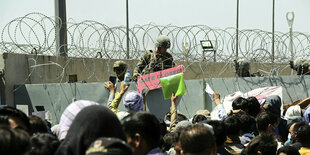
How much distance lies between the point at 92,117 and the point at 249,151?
6.26 ft

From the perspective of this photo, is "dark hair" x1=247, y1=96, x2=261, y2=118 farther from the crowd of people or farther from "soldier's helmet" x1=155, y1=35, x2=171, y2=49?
"soldier's helmet" x1=155, y1=35, x2=171, y2=49

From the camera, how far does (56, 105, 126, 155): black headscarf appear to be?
2568 millimetres

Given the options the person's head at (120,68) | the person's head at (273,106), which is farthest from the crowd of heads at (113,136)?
the person's head at (120,68)

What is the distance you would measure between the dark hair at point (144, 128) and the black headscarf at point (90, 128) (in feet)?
1.41

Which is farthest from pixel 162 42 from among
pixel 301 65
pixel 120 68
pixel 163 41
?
pixel 301 65

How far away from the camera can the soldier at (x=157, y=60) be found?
6883mm

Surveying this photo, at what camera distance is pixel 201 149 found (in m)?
3.07

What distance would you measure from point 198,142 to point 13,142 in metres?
1.17

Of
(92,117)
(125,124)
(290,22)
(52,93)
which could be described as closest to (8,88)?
(52,93)

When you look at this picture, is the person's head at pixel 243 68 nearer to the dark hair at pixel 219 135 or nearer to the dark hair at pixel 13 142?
the dark hair at pixel 219 135

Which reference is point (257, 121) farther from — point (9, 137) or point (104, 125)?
point (9, 137)

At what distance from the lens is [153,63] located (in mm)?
7055

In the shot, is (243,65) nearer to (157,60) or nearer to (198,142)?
(157,60)

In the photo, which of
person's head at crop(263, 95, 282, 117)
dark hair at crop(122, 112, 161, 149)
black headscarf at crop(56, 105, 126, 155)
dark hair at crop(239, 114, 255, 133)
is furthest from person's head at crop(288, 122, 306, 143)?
black headscarf at crop(56, 105, 126, 155)
